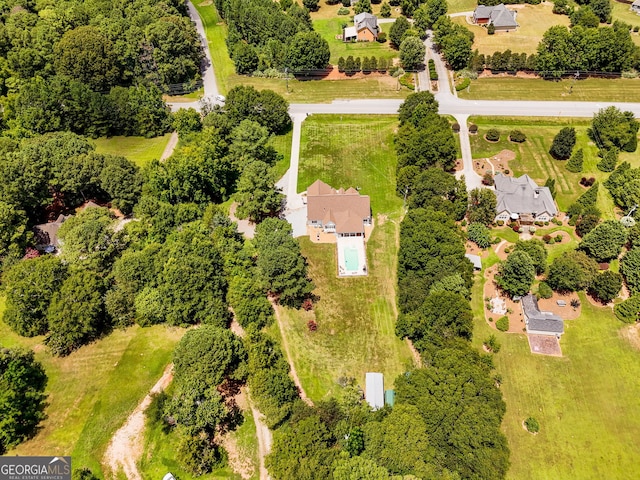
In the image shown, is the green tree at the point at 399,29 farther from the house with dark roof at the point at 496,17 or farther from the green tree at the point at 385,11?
the house with dark roof at the point at 496,17

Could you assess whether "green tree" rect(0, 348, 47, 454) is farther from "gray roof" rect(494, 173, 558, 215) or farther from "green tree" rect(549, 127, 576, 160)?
"green tree" rect(549, 127, 576, 160)

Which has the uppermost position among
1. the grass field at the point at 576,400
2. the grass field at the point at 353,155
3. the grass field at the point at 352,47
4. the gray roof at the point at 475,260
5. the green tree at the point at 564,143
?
the grass field at the point at 352,47

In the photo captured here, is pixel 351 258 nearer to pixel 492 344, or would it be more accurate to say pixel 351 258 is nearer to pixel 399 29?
pixel 492 344

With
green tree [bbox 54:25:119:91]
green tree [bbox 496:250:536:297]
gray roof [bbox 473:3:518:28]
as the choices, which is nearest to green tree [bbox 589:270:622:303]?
green tree [bbox 496:250:536:297]

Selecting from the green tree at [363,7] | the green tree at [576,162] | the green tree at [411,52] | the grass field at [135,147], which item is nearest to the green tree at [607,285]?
the green tree at [576,162]

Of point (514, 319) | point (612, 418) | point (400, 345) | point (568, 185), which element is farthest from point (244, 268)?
point (568, 185)

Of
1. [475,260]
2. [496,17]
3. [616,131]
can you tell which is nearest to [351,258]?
[475,260]
